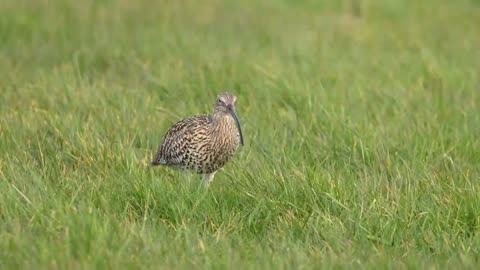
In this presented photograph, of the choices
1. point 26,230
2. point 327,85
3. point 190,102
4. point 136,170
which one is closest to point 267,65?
point 327,85

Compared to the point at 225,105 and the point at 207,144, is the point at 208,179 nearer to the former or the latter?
the point at 207,144

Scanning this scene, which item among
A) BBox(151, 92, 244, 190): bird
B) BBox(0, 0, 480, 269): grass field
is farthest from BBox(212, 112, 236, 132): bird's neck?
BBox(0, 0, 480, 269): grass field

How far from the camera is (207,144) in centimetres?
710

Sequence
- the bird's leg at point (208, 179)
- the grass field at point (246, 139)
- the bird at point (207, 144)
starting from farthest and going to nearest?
the bird at point (207, 144) → the bird's leg at point (208, 179) → the grass field at point (246, 139)

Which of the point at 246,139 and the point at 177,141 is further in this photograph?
the point at 246,139

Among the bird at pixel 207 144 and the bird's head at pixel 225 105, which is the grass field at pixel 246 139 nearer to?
the bird at pixel 207 144

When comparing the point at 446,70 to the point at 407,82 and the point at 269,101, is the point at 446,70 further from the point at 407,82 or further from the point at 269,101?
the point at 269,101

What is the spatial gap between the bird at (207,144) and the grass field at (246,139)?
118 millimetres

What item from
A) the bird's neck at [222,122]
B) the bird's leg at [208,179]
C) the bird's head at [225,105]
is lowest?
the bird's leg at [208,179]

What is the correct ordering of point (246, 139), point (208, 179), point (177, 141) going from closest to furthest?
point (208, 179) → point (177, 141) → point (246, 139)

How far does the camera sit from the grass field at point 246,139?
18.2 ft

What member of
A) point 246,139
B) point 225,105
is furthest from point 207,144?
point 246,139

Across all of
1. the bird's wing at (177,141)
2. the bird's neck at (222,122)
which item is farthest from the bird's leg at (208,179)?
the bird's neck at (222,122)

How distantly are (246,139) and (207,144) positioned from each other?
89 cm
